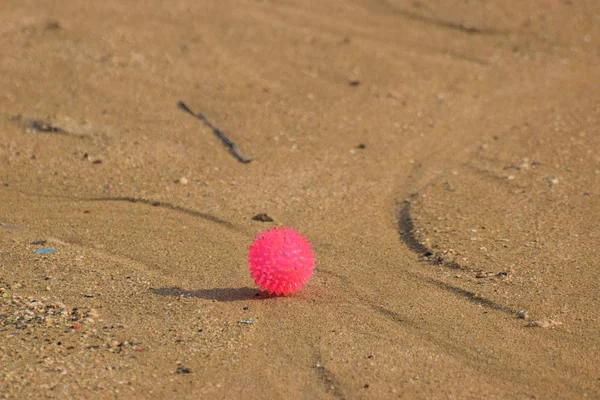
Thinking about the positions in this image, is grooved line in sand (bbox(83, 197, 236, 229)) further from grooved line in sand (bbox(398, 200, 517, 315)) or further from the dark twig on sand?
grooved line in sand (bbox(398, 200, 517, 315))

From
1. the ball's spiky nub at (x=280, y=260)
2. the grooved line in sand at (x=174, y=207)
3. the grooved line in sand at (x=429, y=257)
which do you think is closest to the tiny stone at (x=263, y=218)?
the grooved line in sand at (x=174, y=207)

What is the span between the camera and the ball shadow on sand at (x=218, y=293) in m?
4.49

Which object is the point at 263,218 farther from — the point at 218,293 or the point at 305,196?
the point at 218,293

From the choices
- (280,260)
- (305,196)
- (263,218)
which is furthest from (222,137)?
(280,260)

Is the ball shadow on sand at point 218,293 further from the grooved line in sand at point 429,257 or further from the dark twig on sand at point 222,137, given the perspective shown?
the dark twig on sand at point 222,137

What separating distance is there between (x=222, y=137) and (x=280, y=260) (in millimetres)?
2724

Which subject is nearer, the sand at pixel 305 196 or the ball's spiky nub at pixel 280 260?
the sand at pixel 305 196

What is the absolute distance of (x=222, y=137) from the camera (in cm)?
677

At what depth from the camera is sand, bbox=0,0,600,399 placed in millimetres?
3926

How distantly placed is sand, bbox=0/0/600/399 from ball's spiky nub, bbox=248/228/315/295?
18 cm

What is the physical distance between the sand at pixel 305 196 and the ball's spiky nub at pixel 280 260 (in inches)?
6.9

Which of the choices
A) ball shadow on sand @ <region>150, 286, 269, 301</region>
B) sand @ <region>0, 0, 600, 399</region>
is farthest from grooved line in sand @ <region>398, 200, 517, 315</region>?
ball shadow on sand @ <region>150, 286, 269, 301</region>

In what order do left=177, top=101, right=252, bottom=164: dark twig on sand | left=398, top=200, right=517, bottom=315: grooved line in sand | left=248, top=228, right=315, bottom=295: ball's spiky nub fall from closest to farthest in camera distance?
left=248, top=228, right=315, bottom=295: ball's spiky nub, left=398, top=200, right=517, bottom=315: grooved line in sand, left=177, top=101, right=252, bottom=164: dark twig on sand

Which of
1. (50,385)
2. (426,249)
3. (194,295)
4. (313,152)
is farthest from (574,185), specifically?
(50,385)
